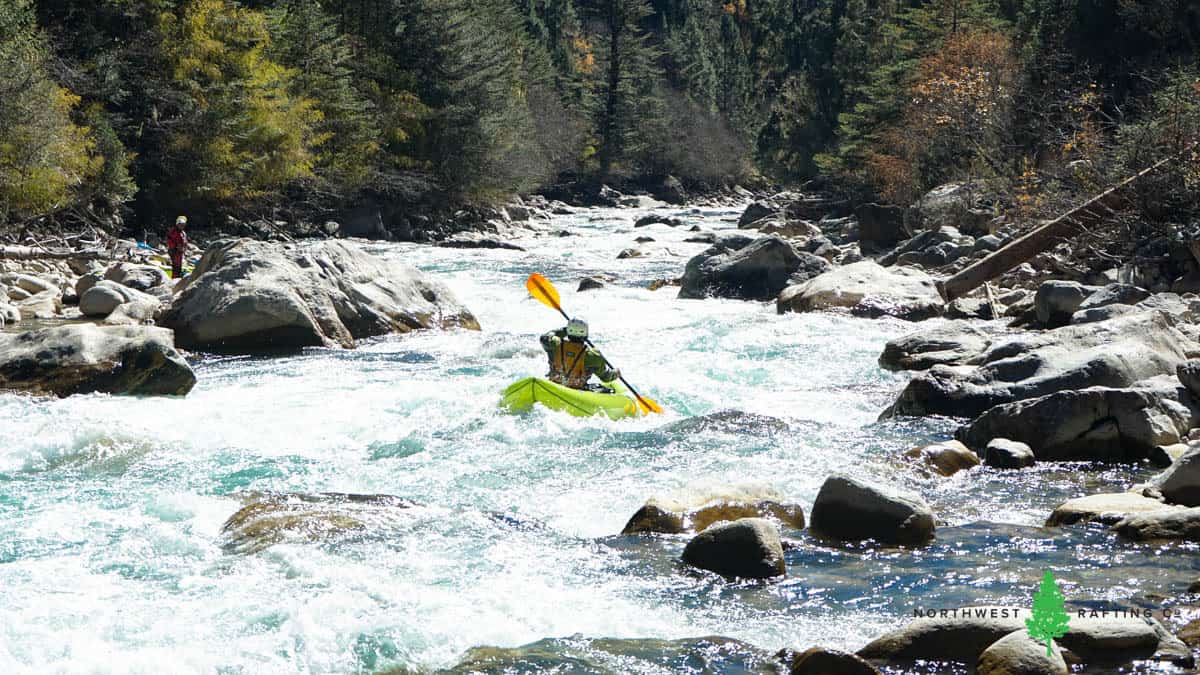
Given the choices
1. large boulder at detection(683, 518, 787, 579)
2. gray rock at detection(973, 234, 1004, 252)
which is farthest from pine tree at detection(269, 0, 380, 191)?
large boulder at detection(683, 518, 787, 579)

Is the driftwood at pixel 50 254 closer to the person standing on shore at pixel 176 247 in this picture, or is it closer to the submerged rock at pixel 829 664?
the person standing on shore at pixel 176 247

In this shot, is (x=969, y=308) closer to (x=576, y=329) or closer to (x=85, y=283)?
(x=576, y=329)

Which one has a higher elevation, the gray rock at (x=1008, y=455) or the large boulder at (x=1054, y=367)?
the large boulder at (x=1054, y=367)

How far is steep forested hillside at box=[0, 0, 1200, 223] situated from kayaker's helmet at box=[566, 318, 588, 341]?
25.5 feet

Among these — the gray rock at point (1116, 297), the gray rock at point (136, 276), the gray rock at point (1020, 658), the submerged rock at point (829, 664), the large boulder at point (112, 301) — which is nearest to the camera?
the gray rock at point (1020, 658)

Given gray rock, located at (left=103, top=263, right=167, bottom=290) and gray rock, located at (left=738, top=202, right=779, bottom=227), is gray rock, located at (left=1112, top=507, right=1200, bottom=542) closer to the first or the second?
gray rock, located at (left=103, top=263, right=167, bottom=290)

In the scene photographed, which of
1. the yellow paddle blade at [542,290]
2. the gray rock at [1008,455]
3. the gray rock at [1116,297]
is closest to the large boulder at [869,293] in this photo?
the gray rock at [1116,297]

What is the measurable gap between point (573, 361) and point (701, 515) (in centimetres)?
347

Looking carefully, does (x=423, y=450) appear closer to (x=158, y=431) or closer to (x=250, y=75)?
(x=158, y=431)

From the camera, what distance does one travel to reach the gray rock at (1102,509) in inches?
240

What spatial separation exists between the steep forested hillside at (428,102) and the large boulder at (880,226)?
2022 mm

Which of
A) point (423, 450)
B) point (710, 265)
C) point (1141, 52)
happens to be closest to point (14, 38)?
point (710, 265)

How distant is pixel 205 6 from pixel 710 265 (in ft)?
49.4

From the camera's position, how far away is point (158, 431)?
28.4 ft
